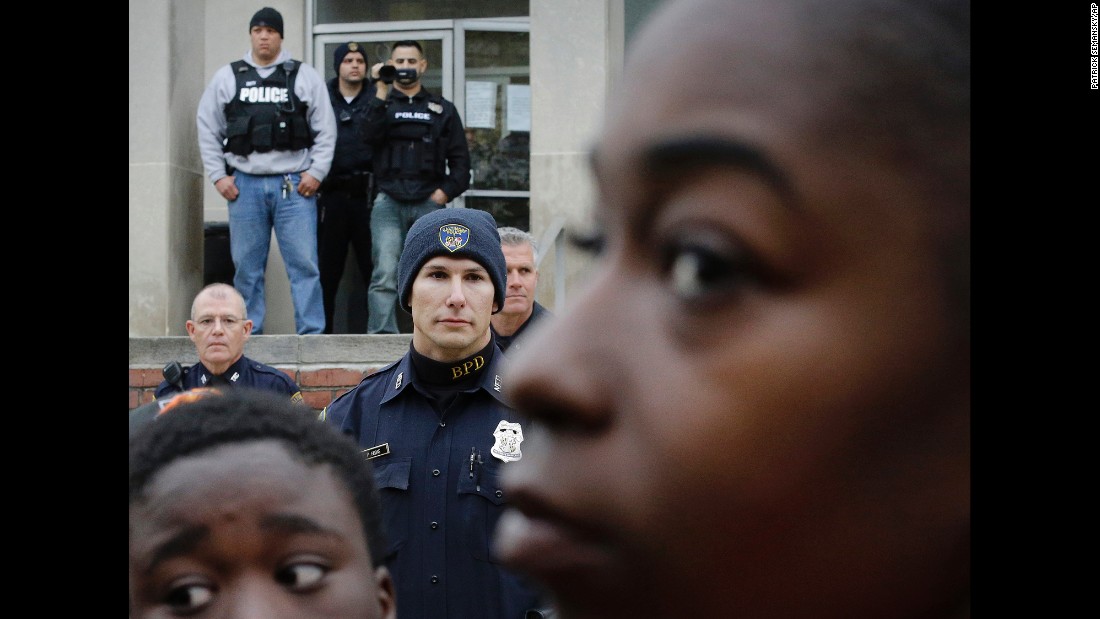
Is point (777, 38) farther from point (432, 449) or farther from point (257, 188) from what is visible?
point (257, 188)

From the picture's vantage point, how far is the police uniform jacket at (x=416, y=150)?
24.8 feet

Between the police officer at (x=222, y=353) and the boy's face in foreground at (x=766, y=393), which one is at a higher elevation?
the boy's face in foreground at (x=766, y=393)

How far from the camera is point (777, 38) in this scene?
25.5 inches

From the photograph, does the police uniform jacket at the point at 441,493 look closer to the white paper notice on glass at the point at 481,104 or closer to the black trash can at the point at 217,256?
the black trash can at the point at 217,256

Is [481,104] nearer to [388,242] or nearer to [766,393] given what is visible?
[388,242]

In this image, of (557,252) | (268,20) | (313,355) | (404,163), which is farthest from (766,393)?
(268,20)

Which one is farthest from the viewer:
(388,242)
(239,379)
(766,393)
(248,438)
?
(388,242)

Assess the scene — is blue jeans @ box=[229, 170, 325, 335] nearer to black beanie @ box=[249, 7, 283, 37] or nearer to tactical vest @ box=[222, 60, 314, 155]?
tactical vest @ box=[222, 60, 314, 155]

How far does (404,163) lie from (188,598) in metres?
6.67

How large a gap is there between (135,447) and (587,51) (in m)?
6.40

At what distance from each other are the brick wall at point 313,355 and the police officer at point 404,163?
0.71 meters

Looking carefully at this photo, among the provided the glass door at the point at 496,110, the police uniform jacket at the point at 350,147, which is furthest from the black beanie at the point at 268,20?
the glass door at the point at 496,110

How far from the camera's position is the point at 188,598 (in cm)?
104
